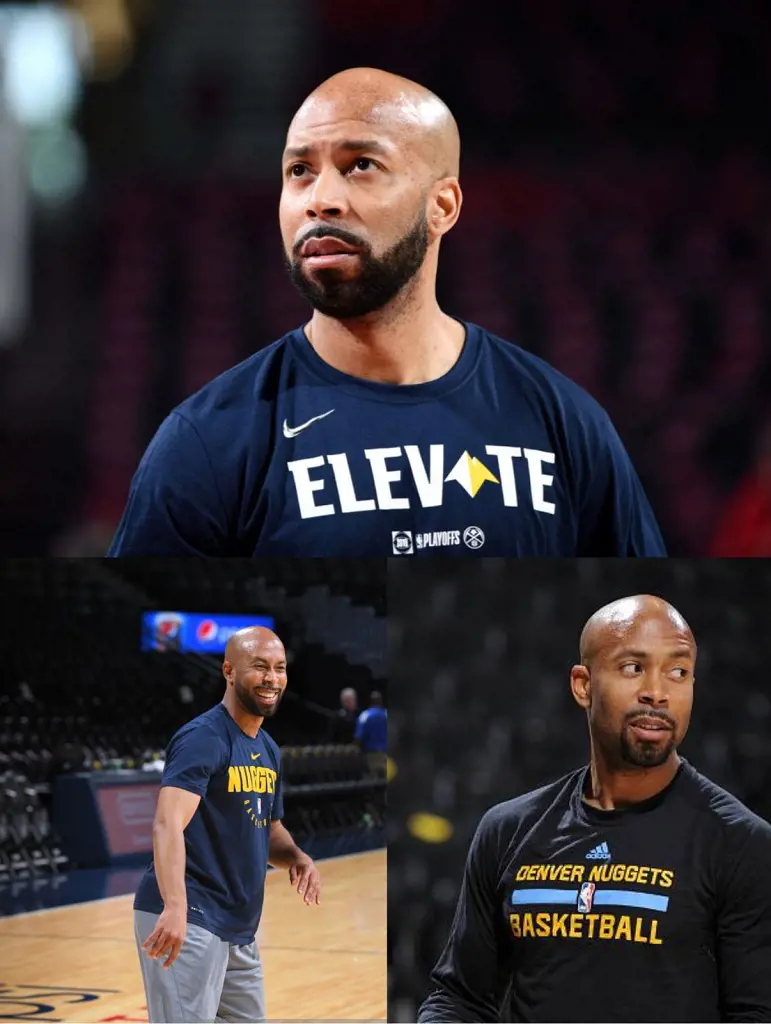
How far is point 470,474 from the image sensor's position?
278cm

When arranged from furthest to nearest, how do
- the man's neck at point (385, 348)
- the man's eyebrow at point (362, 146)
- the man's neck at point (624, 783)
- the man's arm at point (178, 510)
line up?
the man's neck at point (385, 348)
the man's arm at point (178, 510)
the man's eyebrow at point (362, 146)
the man's neck at point (624, 783)

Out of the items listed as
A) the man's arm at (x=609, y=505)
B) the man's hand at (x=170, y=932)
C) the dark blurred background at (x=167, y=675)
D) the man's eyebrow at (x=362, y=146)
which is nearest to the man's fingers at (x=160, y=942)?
the man's hand at (x=170, y=932)

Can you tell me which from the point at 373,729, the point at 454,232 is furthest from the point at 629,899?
the point at 454,232

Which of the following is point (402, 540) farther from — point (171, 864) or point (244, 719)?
point (171, 864)

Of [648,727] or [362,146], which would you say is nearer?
[648,727]

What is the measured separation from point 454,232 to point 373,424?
63 centimetres

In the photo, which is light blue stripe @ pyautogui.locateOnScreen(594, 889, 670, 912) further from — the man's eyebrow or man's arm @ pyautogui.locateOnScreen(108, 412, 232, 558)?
the man's eyebrow

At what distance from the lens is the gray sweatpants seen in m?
2.25

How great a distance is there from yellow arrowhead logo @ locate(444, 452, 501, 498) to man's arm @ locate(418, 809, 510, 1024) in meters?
0.85

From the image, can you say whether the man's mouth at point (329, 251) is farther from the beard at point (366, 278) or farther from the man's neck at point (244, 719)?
the man's neck at point (244, 719)

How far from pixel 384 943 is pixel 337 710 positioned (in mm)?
386

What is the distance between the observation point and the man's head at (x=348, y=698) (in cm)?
229

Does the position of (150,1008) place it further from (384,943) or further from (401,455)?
(401,455)

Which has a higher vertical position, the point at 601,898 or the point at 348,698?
the point at 348,698
